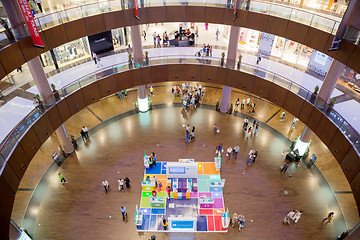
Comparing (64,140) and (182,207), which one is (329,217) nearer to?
(182,207)

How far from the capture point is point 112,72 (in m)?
17.7

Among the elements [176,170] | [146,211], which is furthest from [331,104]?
[146,211]

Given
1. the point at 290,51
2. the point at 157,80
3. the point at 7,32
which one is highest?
the point at 7,32

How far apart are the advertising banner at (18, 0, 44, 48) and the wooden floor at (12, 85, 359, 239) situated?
917 centimetres

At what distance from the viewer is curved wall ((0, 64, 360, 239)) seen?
1094cm

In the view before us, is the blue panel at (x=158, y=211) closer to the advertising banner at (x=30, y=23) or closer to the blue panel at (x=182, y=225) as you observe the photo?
the blue panel at (x=182, y=225)

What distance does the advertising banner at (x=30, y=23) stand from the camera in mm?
11406

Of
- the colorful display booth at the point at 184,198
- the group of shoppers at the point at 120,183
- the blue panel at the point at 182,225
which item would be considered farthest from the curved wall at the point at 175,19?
the blue panel at the point at 182,225

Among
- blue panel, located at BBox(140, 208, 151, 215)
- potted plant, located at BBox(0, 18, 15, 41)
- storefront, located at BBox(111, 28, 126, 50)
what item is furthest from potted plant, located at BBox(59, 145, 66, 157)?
storefront, located at BBox(111, 28, 126, 50)

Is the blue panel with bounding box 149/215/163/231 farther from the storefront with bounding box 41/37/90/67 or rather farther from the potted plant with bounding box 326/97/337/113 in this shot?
the storefront with bounding box 41/37/90/67

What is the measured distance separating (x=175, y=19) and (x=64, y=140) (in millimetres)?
11724

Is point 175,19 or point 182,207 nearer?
point 182,207

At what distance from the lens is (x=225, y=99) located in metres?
22.3

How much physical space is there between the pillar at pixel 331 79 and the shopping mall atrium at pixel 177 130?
0.08 m
